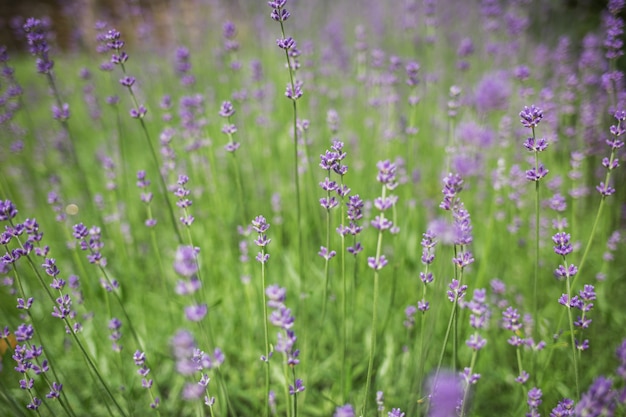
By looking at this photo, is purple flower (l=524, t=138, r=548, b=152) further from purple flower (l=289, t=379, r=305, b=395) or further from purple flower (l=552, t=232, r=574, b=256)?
purple flower (l=289, t=379, r=305, b=395)

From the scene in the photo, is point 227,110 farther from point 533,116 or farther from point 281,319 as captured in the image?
point 533,116

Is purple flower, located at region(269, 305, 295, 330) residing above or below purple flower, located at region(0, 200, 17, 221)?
below

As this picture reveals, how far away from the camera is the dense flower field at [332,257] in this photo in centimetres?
166

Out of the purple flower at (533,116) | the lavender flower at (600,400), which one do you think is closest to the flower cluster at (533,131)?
the purple flower at (533,116)

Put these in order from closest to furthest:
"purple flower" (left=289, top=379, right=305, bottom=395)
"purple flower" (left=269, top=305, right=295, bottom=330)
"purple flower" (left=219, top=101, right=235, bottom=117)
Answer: "purple flower" (left=269, top=305, right=295, bottom=330)
"purple flower" (left=289, top=379, right=305, bottom=395)
"purple flower" (left=219, top=101, right=235, bottom=117)

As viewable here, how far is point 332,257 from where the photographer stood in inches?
94.7

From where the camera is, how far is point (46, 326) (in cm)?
301

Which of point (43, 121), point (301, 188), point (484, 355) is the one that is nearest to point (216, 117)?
point (301, 188)

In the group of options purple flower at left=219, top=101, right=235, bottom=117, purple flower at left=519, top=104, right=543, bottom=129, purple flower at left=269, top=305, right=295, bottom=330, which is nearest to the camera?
purple flower at left=269, top=305, right=295, bottom=330

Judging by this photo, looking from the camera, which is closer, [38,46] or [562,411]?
[562,411]

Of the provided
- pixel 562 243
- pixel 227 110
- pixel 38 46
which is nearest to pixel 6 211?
pixel 227 110

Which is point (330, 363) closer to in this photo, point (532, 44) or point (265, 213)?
point (265, 213)

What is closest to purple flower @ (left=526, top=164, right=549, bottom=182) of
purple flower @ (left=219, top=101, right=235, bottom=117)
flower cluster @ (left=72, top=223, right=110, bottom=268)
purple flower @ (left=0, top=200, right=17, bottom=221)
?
purple flower @ (left=219, top=101, right=235, bottom=117)

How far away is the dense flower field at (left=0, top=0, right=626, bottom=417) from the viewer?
1.66 meters
